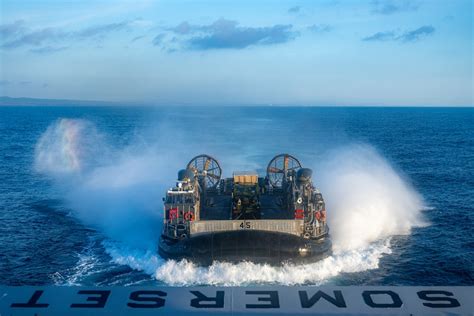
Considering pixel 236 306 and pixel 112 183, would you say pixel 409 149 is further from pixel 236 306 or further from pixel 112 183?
pixel 236 306

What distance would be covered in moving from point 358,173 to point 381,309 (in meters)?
44.1

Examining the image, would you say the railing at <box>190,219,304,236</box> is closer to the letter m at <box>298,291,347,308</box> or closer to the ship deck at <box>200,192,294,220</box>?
the ship deck at <box>200,192,294,220</box>

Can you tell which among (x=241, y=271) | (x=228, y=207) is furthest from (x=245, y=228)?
(x=228, y=207)

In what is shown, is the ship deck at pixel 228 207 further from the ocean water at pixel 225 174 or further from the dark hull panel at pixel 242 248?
the ocean water at pixel 225 174

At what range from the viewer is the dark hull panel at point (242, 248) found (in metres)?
31.3

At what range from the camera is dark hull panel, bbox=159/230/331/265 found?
31312 mm

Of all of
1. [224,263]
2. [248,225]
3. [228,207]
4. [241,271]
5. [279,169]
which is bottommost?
[241,271]

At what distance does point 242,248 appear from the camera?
31344 millimetres

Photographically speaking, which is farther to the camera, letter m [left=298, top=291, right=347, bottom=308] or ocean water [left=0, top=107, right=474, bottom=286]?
ocean water [left=0, top=107, right=474, bottom=286]

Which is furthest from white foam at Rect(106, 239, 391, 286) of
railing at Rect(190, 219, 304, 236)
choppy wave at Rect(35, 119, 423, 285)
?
railing at Rect(190, 219, 304, 236)

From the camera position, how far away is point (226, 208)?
127ft

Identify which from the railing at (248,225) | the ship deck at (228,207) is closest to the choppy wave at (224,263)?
the railing at (248,225)

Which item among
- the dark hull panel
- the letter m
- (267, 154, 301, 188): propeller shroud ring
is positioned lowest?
the dark hull panel

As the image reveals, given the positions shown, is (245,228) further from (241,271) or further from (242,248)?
(241,271)
